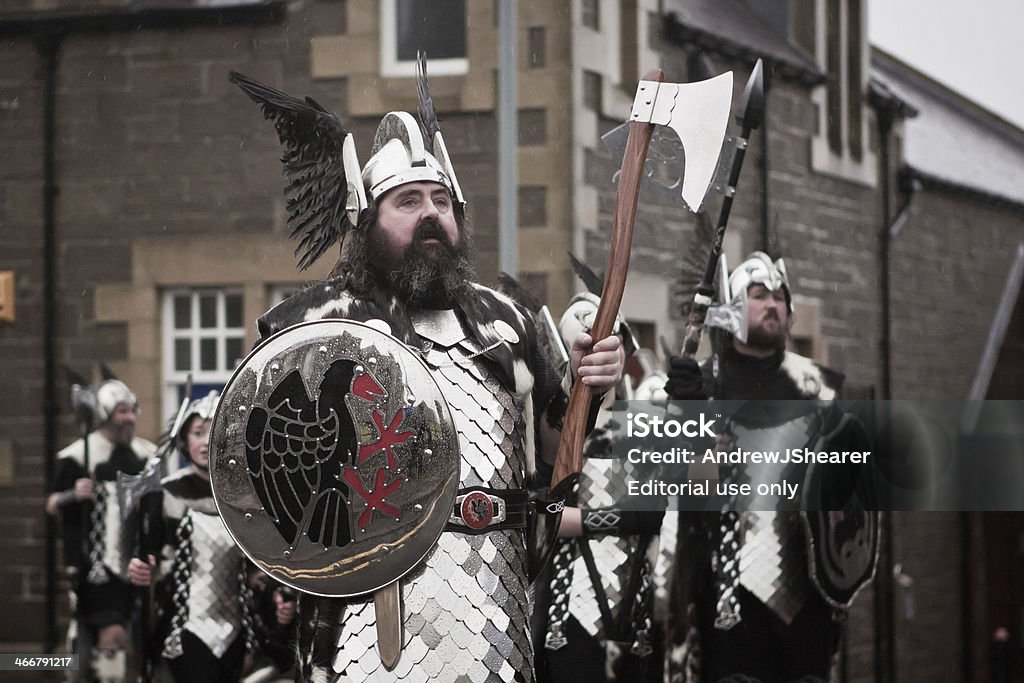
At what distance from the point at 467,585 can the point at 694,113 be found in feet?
3.74

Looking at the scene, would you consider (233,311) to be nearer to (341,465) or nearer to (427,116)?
(427,116)

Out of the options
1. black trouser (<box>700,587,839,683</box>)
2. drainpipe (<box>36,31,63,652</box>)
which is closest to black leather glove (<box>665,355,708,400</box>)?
black trouser (<box>700,587,839,683</box>)

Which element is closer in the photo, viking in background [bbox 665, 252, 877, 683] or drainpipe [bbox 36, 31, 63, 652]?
viking in background [bbox 665, 252, 877, 683]

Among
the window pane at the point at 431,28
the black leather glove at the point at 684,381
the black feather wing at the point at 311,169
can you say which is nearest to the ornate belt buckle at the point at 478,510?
the black feather wing at the point at 311,169

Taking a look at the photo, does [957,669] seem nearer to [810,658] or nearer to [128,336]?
[810,658]

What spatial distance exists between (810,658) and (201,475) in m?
2.05

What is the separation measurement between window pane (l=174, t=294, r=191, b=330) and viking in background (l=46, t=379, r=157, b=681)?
0.87 feet

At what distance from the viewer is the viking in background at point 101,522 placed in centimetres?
564

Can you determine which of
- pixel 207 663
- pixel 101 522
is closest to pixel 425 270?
pixel 207 663

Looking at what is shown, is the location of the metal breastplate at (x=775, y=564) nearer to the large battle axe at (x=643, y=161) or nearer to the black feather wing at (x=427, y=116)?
the large battle axe at (x=643, y=161)

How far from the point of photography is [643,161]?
3.78 metres

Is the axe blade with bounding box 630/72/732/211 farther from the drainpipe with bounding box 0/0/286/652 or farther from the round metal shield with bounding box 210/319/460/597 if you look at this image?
the drainpipe with bounding box 0/0/286/652

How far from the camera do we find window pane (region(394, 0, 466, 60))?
518cm

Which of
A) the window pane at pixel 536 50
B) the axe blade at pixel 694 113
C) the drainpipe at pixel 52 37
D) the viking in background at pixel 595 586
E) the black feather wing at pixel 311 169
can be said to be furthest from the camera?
the drainpipe at pixel 52 37
